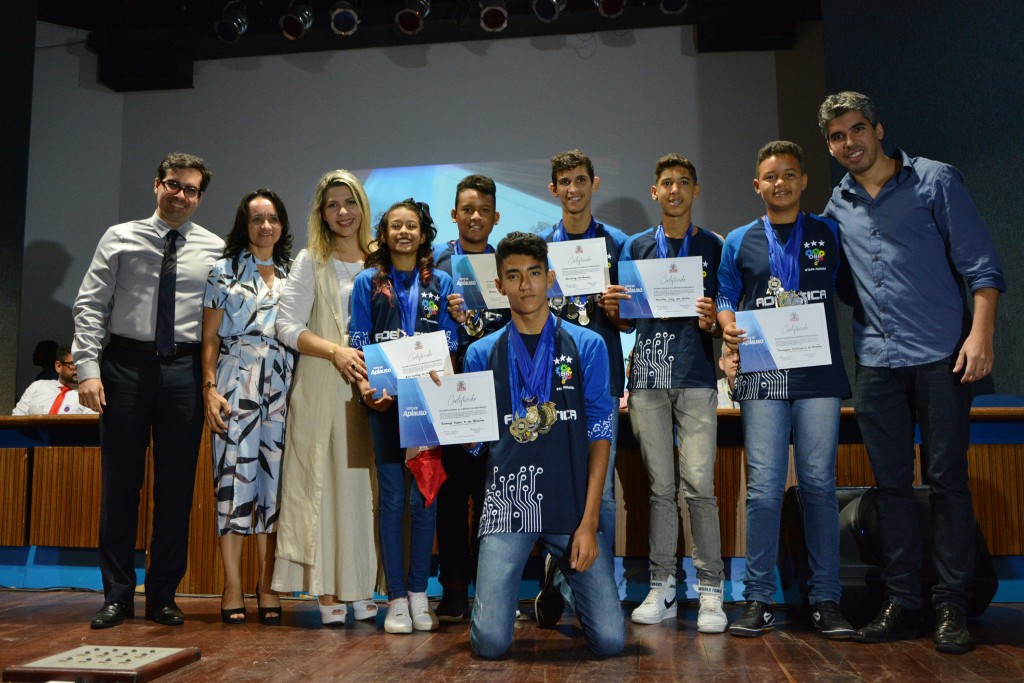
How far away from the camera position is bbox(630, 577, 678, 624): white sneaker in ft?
10.5

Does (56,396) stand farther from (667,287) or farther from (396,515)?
(667,287)

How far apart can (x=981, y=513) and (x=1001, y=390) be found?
114 centimetres

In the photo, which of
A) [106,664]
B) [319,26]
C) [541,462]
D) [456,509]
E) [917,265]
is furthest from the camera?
[319,26]

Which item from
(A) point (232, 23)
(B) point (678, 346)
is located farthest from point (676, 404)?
(A) point (232, 23)

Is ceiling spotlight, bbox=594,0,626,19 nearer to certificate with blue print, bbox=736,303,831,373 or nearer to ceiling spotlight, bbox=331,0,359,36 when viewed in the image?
ceiling spotlight, bbox=331,0,359,36

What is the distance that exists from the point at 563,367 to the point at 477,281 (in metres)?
0.73

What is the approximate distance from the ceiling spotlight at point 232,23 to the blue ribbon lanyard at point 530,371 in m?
4.89

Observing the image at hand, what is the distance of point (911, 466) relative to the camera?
2939 mm

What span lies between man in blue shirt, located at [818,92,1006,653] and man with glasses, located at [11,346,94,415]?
195 inches

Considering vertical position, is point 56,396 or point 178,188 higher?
point 178,188

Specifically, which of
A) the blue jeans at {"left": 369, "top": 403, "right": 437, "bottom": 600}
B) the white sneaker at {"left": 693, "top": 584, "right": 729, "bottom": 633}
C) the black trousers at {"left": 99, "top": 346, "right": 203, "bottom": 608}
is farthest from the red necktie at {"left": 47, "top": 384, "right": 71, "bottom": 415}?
the white sneaker at {"left": 693, "top": 584, "right": 729, "bottom": 633}

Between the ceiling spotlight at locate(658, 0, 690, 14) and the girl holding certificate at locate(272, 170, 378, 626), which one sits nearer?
the girl holding certificate at locate(272, 170, 378, 626)

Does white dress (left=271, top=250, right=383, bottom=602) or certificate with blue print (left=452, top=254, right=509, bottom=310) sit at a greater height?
certificate with blue print (left=452, top=254, right=509, bottom=310)

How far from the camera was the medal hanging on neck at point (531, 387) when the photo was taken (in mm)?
2717
